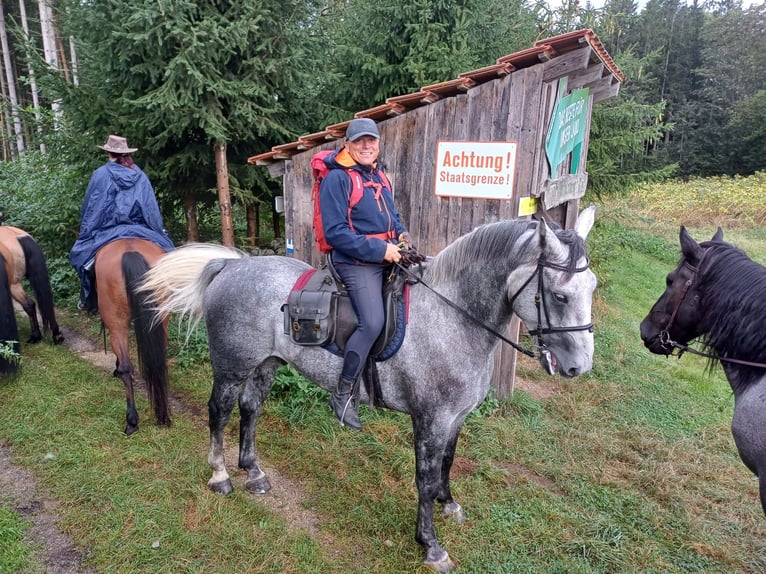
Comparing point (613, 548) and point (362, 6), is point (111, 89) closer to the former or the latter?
point (362, 6)

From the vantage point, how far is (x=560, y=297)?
2699 mm

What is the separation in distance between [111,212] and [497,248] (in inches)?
175

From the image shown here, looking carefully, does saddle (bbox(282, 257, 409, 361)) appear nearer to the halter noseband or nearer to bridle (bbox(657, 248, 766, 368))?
the halter noseband

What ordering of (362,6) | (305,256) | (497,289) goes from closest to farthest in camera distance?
(497,289)
(305,256)
(362,6)

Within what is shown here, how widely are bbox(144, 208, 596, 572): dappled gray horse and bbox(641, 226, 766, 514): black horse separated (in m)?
0.84

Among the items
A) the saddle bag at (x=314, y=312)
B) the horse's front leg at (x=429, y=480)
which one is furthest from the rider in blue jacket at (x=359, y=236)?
the horse's front leg at (x=429, y=480)

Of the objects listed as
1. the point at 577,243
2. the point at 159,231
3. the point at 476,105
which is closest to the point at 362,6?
the point at 476,105

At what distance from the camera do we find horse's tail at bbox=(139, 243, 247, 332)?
4094 mm

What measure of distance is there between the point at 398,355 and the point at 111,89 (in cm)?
638

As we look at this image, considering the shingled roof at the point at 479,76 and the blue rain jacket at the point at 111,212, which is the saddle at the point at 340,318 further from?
the blue rain jacket at the point at 111,212

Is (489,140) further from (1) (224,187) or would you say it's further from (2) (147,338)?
(2) (147,338)

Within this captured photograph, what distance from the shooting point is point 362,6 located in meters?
7.55

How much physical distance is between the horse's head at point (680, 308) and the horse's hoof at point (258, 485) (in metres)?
3.33

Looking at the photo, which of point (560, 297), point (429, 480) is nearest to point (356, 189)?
point (560, 297)
